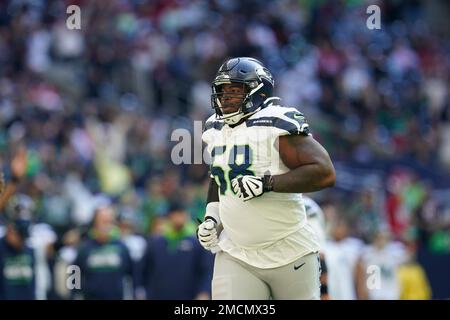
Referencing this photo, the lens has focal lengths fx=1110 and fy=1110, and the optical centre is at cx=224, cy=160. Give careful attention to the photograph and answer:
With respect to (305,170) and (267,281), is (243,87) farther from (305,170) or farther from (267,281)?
(267,281)

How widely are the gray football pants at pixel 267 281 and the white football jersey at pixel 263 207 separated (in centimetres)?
4

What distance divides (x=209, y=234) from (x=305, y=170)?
705 mm

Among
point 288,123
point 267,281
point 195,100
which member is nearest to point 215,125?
point 288,123

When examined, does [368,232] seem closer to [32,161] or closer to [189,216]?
[189,216]

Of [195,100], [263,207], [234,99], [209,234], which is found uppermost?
[195,100]

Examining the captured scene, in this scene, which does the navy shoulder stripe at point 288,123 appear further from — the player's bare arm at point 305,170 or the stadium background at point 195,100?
the stadium background at point 195,100

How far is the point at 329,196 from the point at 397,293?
2.76 metres

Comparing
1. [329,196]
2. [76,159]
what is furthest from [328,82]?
[76,159]

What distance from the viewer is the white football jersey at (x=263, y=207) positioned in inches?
249

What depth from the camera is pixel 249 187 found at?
6133 mm

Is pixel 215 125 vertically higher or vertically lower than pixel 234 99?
lower

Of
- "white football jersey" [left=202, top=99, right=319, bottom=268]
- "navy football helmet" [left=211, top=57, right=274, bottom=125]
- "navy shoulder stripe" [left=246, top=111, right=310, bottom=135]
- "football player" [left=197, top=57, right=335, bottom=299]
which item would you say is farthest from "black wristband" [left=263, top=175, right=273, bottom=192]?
"navy football helmet" [left=211, top=57, right=274, bottom=125]

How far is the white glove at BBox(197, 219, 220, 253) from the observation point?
6430 millimetres

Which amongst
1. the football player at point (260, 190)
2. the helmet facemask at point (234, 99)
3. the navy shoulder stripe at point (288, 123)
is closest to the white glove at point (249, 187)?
the football player at point (260, 190)
